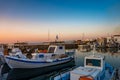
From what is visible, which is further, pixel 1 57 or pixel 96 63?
pixel 1 57

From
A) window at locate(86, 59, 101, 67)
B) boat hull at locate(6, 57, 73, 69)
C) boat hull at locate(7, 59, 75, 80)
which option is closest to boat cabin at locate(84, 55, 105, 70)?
window at locate(86, 59, 101, 67)

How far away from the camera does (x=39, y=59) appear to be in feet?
60.3

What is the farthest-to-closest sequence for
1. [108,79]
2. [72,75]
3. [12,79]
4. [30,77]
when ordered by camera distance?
[30,77] < [12,79] < [108,79] < [72,75]

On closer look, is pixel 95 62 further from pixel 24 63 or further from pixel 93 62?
pixel 24 63

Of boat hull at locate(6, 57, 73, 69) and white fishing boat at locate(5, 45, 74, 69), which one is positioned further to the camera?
white fishing boat at locate(5, 45, 74, 69)

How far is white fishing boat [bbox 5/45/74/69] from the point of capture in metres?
15.7

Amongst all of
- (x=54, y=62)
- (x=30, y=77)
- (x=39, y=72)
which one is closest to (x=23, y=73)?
(x=30, y=77)

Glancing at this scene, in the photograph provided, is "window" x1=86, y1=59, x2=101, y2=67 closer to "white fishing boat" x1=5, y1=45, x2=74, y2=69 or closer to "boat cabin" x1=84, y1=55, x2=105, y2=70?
"boat cabin" x1=84, y1=55, x2=105, y2=70

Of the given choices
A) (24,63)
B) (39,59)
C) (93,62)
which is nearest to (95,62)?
(93,62)

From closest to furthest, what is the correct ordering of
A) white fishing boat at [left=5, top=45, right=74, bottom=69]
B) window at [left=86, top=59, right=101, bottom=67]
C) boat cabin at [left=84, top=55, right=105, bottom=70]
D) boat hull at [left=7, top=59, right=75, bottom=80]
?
boat cabin at [left=84, top=55, right=105, bottom=70]
window at [left=86, top=59, right=101, bottom=67]
boat hull at [left=7, top=59, right=75, bottom=80]
white fishing boat at [left=5, top=45, right=74, bottom=69]

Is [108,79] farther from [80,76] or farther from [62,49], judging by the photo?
[62,49]

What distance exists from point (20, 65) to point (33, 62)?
1.59 meters

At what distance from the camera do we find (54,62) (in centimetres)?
1900

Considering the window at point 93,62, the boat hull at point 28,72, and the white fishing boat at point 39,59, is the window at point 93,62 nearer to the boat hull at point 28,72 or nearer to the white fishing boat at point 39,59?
the boat hull at point 28,72
